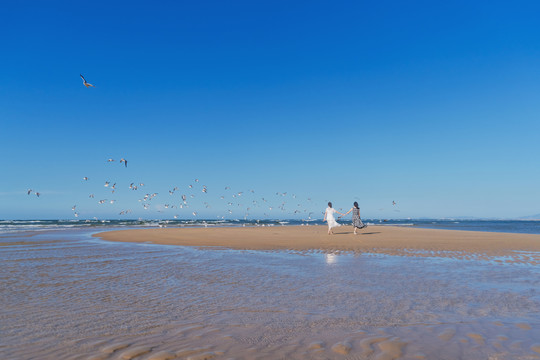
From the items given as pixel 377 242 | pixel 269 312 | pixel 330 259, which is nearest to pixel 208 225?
pixel 377 242

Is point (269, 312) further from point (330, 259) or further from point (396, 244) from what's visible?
point (396, 244)

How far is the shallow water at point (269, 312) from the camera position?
186 inches

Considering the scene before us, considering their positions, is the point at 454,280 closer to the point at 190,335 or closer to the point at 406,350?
the point at 406,350

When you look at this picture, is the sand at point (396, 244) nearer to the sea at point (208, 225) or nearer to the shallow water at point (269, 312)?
the shallow water at point (269, 312)

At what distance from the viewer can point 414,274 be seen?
1048 centimetres

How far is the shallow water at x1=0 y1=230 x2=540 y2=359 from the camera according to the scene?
471 centimetres

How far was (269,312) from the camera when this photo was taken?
21.3 feet

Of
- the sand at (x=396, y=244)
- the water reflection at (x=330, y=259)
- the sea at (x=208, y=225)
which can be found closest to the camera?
the water reflection at (x=330, y=259)

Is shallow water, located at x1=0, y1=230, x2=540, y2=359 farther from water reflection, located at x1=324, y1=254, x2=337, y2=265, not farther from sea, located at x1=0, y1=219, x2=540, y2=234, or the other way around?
sea, located at x1=0, y1=219, x2=540, y2=234

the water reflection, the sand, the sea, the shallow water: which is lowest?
the shallow water

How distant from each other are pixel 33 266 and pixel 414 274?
40.8 feet

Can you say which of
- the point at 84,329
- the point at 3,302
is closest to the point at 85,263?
the point at 3,302

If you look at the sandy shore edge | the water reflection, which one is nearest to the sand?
the sandy shore edge

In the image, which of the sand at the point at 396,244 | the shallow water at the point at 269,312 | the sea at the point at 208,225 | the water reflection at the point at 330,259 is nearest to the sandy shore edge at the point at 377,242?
the sand at the point at 396,244
